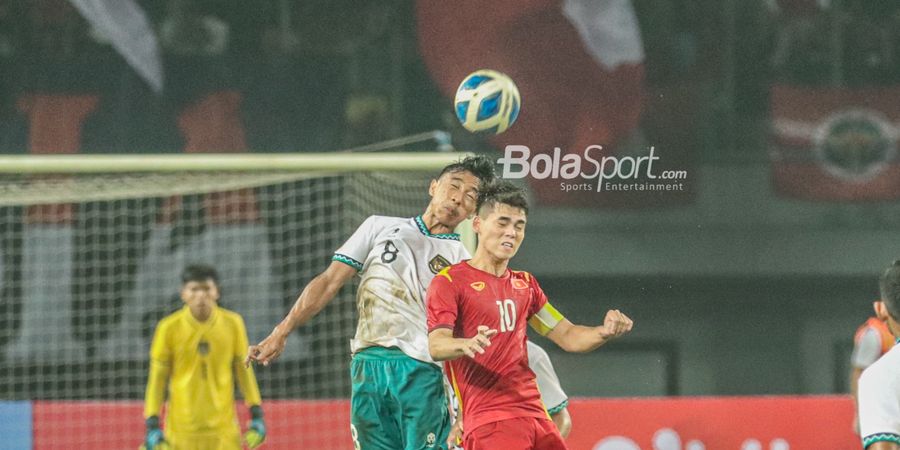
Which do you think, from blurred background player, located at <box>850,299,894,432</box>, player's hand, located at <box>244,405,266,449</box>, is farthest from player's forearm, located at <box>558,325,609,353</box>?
player's hand, located at <box>244,405,266,449</box>

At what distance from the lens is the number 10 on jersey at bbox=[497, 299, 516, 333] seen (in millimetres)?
4355

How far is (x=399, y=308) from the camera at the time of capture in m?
5.23

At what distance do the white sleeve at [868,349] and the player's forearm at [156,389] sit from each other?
4.16m

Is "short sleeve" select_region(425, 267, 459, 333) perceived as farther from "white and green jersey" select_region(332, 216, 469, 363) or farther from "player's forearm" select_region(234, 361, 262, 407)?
"player's forearm" select_region(234, 361, 262, 407)

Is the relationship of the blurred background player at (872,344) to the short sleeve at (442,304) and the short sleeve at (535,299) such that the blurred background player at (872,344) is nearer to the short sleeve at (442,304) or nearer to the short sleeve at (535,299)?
the short sleeve at (535,299)

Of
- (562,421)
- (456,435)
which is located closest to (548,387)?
(562,421)

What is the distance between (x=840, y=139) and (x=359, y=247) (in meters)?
9.71

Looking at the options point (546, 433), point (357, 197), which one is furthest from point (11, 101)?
point (546, 433)

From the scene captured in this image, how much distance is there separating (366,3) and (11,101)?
3856 millimetres

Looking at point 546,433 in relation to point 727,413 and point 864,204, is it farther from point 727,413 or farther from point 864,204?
point 864,204

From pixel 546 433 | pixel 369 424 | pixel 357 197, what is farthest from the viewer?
pixel 357 197

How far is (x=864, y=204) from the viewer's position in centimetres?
1357

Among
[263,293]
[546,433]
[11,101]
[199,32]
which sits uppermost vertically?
[199,32]

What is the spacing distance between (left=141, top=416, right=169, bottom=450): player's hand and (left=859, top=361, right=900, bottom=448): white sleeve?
211 inches
